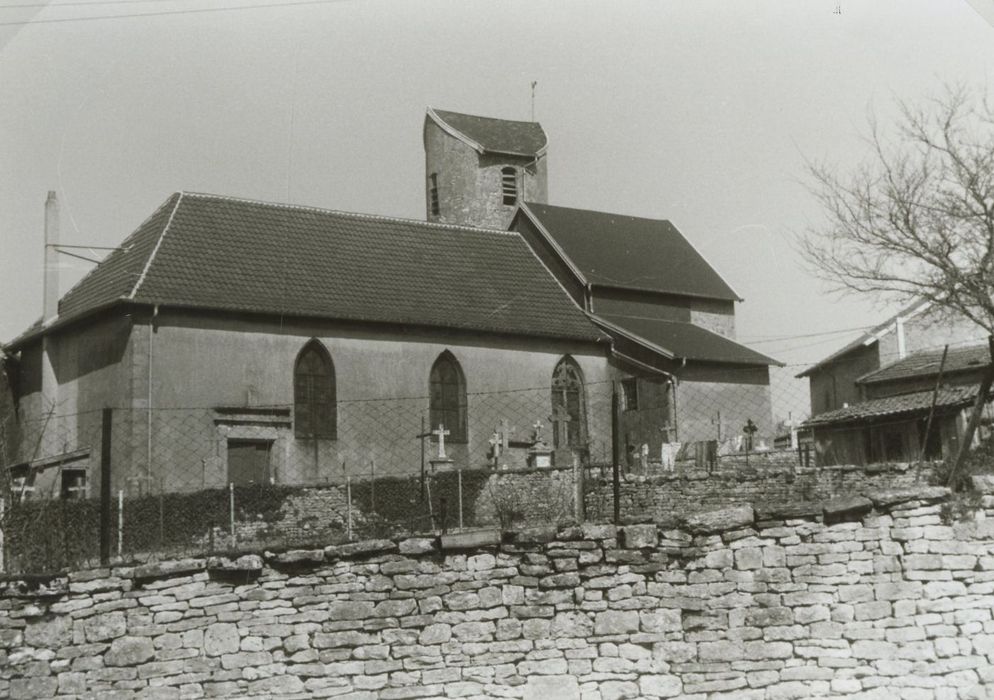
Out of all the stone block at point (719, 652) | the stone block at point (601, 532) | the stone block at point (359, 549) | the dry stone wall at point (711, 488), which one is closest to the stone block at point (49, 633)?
the stone block at point (359, 549)

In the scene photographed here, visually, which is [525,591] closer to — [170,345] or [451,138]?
[170,345]

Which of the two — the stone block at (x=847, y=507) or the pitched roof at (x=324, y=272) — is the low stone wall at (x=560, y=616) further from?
the pitched roof at (x=324, y=272)

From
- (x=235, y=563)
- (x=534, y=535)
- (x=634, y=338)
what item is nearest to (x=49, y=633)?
(x=235, y=563)

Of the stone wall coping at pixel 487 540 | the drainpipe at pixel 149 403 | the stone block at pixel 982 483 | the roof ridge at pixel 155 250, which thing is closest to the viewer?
the stone wall coping at pixel 487 540

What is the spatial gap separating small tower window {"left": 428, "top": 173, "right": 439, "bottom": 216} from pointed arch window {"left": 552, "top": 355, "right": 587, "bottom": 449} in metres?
13.9

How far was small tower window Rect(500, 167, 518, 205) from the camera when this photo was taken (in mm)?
43219

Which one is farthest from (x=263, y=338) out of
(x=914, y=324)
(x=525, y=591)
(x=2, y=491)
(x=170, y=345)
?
(x=914, y=324)

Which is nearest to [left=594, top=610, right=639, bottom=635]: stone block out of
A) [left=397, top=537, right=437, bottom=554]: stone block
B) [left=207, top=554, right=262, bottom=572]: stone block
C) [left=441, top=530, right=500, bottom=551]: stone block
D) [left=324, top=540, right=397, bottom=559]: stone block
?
[left=441, top=530, right=500, bottom=551]: stone block

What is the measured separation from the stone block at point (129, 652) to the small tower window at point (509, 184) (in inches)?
1335

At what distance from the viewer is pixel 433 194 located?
44.3 metres

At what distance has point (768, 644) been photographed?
11102 mm

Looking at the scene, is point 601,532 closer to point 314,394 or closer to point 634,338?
point 314,394

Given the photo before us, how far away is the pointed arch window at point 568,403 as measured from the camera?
31.8 m

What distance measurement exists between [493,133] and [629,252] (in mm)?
8742
